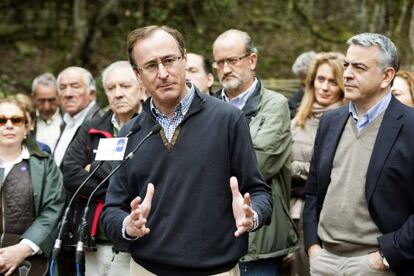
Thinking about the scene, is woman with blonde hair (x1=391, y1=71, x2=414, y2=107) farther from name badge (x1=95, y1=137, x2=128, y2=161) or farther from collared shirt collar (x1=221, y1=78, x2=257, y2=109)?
name badge (x1=95, y1=137, x2=128, y2=161)

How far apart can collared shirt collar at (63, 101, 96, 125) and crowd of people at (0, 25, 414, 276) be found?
0.72 m

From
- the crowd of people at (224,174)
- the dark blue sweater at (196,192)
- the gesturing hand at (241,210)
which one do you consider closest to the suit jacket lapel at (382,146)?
the crowd of people at (224,174)

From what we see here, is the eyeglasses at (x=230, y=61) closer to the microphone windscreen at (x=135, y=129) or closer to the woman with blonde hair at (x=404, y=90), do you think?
the woman with blonde hair at (x=404, y=90)

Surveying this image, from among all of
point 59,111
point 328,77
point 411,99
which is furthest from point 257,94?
point 59,111

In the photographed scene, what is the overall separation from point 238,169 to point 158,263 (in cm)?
55

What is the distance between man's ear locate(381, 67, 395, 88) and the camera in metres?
3.44

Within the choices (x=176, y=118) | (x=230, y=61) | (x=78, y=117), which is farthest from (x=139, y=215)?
(x=78, y=117)

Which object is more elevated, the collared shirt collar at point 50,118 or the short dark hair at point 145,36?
the short dark hair at point 145,36

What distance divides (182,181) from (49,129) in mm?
3409

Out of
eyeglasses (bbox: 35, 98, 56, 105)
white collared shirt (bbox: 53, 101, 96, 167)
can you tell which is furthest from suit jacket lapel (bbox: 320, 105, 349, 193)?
eyeglasses (bbox: 35, 98, 56, 105)

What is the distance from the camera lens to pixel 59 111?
20.5 ft

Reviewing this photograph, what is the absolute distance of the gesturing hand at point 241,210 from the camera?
106 inches

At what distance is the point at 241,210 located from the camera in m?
2.72

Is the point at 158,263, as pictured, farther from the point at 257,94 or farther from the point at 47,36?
the point at 47,36
